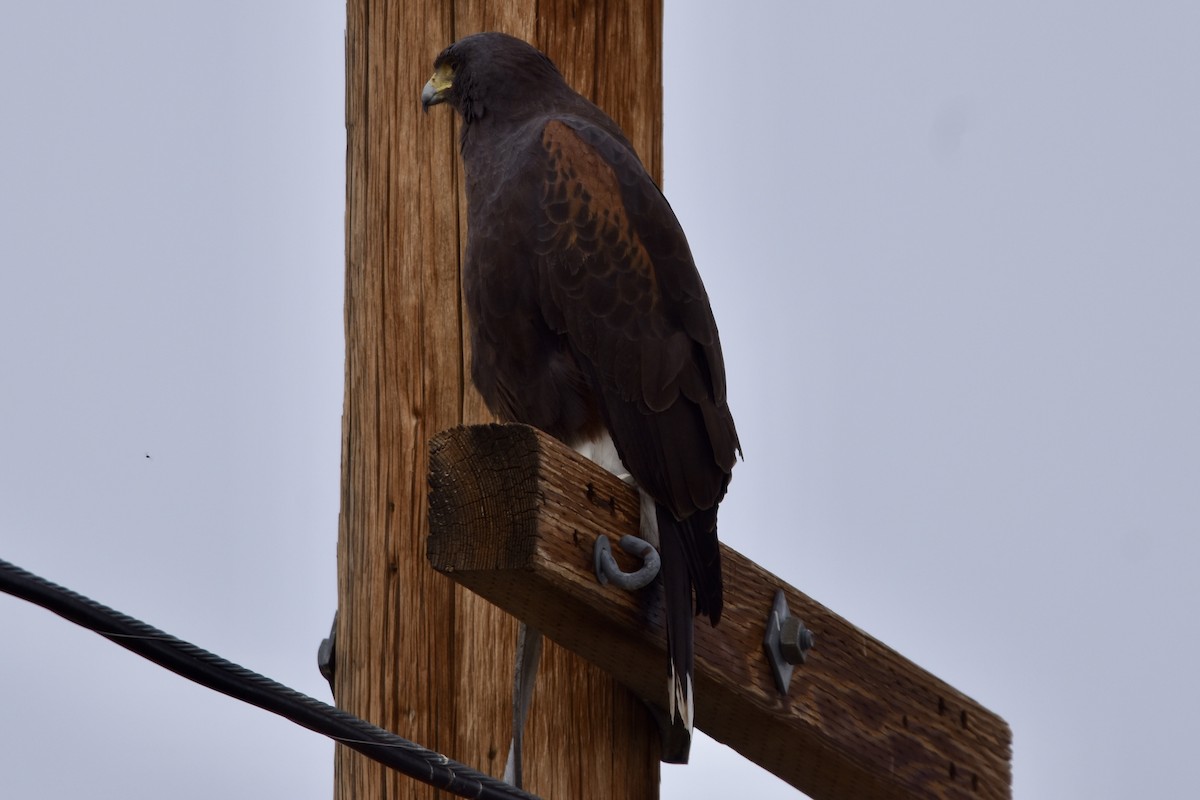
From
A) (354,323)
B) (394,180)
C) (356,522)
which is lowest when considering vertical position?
(356,522)

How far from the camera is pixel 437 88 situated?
3.18 metres

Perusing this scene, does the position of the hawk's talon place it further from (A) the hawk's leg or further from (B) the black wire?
(B) the black wire

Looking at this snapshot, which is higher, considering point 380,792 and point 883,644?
point 883,644

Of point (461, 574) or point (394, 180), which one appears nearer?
point (461, 574)

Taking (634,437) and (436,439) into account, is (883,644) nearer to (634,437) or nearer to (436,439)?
(634,437)

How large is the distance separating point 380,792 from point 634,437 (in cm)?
79

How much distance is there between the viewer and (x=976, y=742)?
339cm

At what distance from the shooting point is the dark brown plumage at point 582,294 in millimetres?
3051

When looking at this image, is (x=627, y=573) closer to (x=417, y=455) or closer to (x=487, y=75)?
(x=417, y=455)

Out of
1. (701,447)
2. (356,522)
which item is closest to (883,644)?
(701,447)

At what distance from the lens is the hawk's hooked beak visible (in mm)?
3170

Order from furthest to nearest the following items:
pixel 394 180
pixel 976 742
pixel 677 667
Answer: pixel 976 742 → pixel 394 180 → pixel 677 667

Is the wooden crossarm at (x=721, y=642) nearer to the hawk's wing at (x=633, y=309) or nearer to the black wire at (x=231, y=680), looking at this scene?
the hawk's wing at (x=633, y=309)

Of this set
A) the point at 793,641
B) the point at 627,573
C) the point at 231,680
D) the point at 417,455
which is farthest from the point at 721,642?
the point at 231,680
